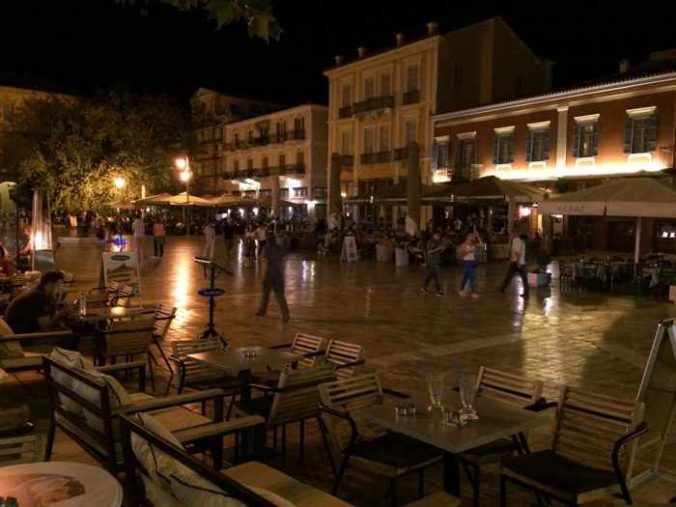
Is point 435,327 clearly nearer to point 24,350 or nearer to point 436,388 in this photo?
point 24,350

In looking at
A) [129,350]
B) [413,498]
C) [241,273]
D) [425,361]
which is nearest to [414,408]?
[413,498]

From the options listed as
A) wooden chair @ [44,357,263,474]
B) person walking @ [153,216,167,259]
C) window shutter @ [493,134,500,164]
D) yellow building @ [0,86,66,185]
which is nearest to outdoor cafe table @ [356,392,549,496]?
wooden chair @ [44,357,263,474]

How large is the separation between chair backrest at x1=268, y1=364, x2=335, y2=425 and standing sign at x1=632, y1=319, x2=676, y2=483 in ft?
6.88

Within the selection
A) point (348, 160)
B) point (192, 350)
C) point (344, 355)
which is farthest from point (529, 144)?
point (192, 350)

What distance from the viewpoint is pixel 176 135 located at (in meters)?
36.3

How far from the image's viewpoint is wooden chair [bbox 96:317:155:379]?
20.2ft

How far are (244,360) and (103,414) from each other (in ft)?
5.20

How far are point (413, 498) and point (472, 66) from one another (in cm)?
3361

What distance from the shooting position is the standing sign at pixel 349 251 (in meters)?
21.8

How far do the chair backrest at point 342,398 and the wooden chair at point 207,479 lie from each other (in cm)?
71

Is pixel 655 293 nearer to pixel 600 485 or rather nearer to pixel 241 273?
pixel 241 273

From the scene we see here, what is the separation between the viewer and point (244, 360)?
16.4 ft

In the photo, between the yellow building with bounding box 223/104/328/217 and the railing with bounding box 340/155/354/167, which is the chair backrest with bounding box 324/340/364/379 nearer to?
the railing with bounding box 340/155/354/167

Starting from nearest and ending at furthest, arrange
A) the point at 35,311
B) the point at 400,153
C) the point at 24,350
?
the point at 24,350 → the point at 35,311 → the point at 400,153
